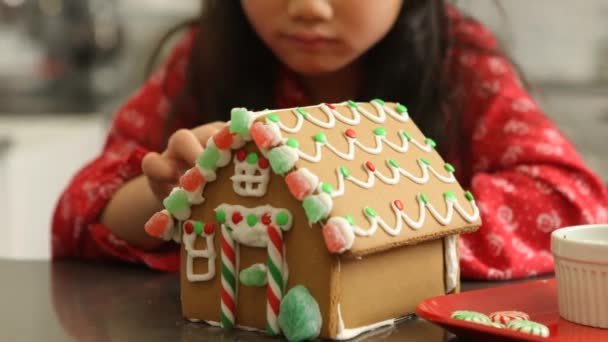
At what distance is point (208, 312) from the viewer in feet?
2.45

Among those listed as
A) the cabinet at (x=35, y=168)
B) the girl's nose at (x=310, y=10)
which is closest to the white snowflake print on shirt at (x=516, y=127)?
the girl's nose at (x=310, y=10)

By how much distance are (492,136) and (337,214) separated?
2.05 feet

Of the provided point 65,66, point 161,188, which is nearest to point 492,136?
point 161,188

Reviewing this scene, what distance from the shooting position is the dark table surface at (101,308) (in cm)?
71

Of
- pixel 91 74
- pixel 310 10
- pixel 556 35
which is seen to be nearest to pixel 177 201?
pixel 310 10

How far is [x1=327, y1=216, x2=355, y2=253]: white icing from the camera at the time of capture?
25.1 inches

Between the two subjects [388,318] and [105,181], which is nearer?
[388,318]

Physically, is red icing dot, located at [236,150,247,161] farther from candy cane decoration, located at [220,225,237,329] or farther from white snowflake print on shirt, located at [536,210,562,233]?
white snowflake print on shirt, located at [536,210,562,233]

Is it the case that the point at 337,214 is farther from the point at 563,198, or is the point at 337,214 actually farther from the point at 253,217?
the point at 563,198

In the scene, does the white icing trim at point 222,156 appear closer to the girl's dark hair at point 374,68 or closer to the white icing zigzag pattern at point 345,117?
the white icing zigzag pattern at point 345,117

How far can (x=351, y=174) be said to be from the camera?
2.26 feet

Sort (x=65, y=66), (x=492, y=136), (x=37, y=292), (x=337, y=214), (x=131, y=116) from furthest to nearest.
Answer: (x=65, y=66), (x=131, y=116), (x=492, y=136), (x=37, y=292), (x=337, y=214)

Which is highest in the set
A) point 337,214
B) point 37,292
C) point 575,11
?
point 575,11

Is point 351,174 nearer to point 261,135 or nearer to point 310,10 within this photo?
point 261,135
